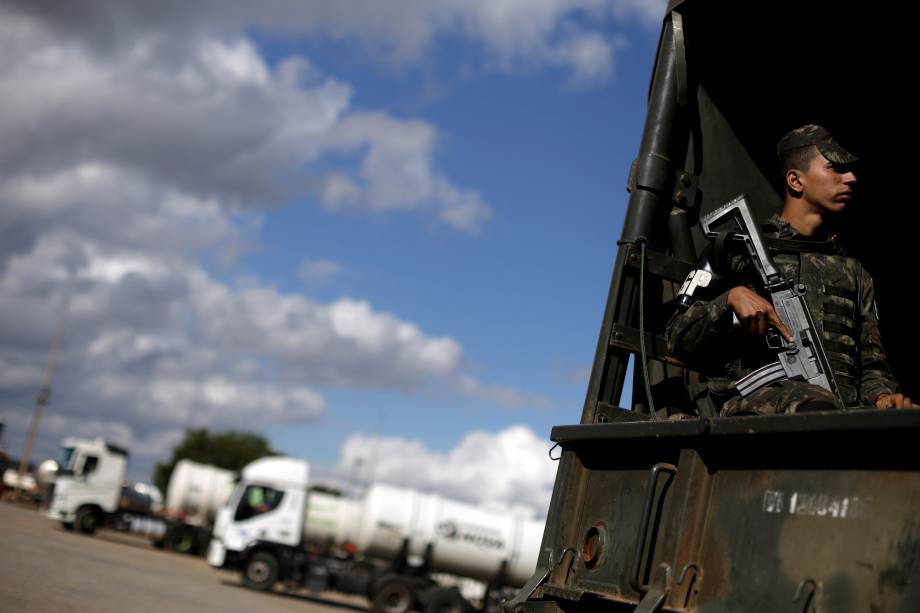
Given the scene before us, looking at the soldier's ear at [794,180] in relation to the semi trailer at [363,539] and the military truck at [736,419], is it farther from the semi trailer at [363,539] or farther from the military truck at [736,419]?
the semi trailer at [363,539]

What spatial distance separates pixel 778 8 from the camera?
14.1 feet

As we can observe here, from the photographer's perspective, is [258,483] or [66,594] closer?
[66,594]

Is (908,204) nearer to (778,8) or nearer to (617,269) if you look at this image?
Answer: (778,8)

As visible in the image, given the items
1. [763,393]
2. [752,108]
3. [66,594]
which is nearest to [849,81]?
[752,108]

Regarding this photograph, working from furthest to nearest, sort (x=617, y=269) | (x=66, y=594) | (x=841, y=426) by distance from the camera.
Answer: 1. (x=66, y=594)
2. (x=617, y=269)
3. (x=841, y=426)

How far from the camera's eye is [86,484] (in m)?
31.2

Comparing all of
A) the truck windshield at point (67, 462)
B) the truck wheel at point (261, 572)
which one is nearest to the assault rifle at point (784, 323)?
the truck wheel at point (261, 572)

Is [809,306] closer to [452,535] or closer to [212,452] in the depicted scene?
[452,535]

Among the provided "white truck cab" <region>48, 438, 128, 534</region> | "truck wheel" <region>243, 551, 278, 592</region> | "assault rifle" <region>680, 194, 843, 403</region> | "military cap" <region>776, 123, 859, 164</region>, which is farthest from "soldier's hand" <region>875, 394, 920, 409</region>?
"white truck cab" <region>48, 438, 128, 534</region>

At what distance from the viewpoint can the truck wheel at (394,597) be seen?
21.9m

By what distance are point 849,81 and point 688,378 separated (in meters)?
1.66

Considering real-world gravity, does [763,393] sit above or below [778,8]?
below

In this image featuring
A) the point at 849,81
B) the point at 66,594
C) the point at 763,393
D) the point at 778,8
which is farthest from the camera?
the point at 66,594

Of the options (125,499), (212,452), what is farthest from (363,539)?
(212,452)
